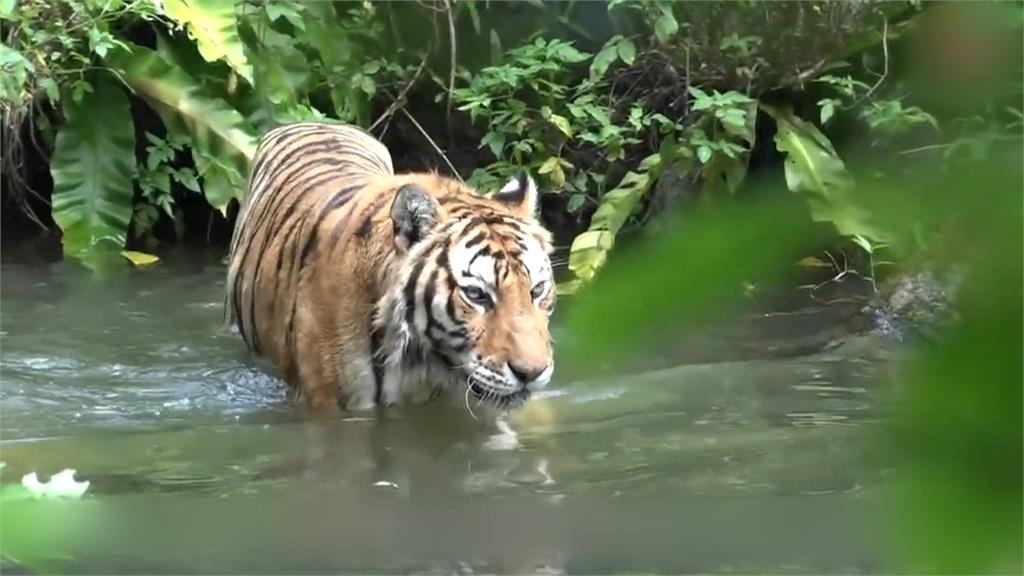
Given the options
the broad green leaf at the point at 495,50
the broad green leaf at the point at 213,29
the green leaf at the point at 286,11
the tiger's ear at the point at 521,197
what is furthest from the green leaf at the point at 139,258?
the broad green leaf at the point at 495,50

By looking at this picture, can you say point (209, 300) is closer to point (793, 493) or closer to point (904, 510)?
point (793, 493)

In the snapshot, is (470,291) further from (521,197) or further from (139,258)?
(139,258)

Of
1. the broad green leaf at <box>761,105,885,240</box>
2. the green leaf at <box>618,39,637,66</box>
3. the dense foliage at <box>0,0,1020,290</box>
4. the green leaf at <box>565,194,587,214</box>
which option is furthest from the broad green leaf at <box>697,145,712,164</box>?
the broad green leaf at <box>761,105,885,240</box>


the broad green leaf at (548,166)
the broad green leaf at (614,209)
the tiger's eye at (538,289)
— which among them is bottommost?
the broad green leaf at (548,166)

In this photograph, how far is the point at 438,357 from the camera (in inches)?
159

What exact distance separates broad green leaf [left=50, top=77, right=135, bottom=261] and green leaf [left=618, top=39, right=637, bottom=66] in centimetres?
255

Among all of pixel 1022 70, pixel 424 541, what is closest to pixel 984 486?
pixel 1022 70

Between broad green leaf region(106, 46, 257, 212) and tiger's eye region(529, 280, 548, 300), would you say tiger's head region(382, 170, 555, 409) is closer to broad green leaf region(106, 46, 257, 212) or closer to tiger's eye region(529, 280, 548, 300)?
tiger's eye region(529, 280, 548, 300)

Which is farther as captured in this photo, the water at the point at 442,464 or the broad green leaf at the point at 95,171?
the broad green leaf at the point at 95,171

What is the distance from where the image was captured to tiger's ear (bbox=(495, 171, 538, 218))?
14.0ft

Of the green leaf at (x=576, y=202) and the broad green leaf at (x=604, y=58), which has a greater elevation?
the broad green leaf at (x=604, y=58)

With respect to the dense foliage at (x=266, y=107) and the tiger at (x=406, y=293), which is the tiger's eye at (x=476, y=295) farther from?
the dense foliage at (x=266, y=107)

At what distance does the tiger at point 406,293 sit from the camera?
3861 mm

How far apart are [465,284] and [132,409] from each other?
1260 millimetres
